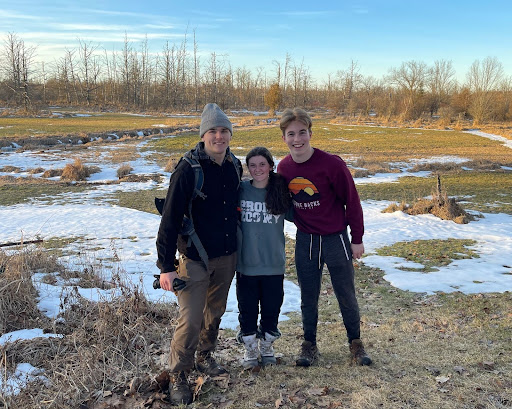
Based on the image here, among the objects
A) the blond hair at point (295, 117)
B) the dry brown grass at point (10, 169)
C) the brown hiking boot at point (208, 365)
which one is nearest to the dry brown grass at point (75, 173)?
the dry brown grass at point (10, 169)

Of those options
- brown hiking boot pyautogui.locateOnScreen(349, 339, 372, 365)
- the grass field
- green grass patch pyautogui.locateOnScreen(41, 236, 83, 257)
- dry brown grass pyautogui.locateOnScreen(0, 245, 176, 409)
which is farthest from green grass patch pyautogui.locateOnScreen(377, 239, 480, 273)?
green grass patch pyautogui.locateOnScreen(41, 236, 83, 257)

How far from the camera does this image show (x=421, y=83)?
6669cm

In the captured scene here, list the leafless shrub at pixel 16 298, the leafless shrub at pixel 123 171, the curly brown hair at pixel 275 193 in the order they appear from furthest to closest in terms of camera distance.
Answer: the leafless shrub at pixel 123 171
the leafless shrub at pixel 16 298
the curly brown hair at pixel 275 193

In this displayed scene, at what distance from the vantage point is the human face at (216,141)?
322 cm

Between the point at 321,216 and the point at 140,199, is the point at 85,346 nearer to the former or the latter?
the point at 321,216

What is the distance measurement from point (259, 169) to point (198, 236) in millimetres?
763

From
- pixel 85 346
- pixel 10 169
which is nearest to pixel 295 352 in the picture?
pixel 85 346

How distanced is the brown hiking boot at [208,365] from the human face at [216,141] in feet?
5.50

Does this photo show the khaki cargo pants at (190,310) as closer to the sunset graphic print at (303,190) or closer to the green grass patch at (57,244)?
the sunset graphic print at (303,190)

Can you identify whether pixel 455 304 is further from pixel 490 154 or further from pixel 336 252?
pixel 490 154

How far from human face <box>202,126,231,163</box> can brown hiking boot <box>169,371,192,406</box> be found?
5.45 ft

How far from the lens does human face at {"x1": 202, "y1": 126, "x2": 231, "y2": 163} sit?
322 cm

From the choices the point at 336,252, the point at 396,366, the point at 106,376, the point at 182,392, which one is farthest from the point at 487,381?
the point at 106,376

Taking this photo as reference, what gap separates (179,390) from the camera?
124 inches
